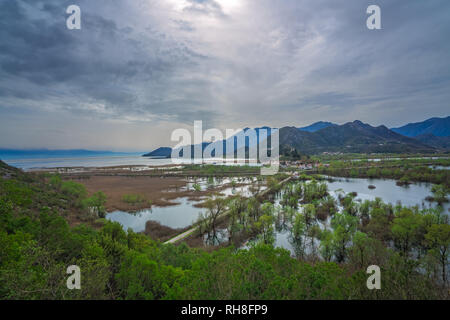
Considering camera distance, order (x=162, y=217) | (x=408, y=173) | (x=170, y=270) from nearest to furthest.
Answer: (x=170, y=270)
(x=162, y=217)
(x=408, y=173)

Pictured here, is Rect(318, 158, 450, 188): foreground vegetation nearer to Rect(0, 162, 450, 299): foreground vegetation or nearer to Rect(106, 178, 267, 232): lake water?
Rect(0, 162, 450, 299): foreground vegetation

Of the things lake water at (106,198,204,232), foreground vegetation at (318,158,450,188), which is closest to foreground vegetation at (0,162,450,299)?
lake water at (106,198,204,232)

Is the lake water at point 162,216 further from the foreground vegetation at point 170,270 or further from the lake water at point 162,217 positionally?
the foreground vegetation at point 170,270

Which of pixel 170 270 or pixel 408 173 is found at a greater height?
pixel 408 173

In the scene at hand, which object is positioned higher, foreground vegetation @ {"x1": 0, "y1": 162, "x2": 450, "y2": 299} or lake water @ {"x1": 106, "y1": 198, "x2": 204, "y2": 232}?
foreground vegetation @ {"x1": 0, "y1": 162, "x2": 450, "y2": 299}

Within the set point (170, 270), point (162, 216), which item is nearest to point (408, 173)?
point (162, 216)

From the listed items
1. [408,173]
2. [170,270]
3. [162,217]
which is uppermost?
[408,173]

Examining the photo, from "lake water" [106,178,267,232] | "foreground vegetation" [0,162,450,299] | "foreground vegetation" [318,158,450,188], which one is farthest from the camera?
"foreground vegetation" [318,158,450,188]

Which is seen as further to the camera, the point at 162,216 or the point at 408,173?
the point at 408,173

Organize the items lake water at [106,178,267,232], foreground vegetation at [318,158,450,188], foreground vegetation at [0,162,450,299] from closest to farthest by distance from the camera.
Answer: foreground vegetation at [0,162,450,299]
lake water at [106,178,267,232]
foreground vegetation at [318,158,450,188]

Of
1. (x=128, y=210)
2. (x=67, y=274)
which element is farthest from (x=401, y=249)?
(x=128, y=210)

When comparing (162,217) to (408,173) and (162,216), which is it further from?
(408,173)
